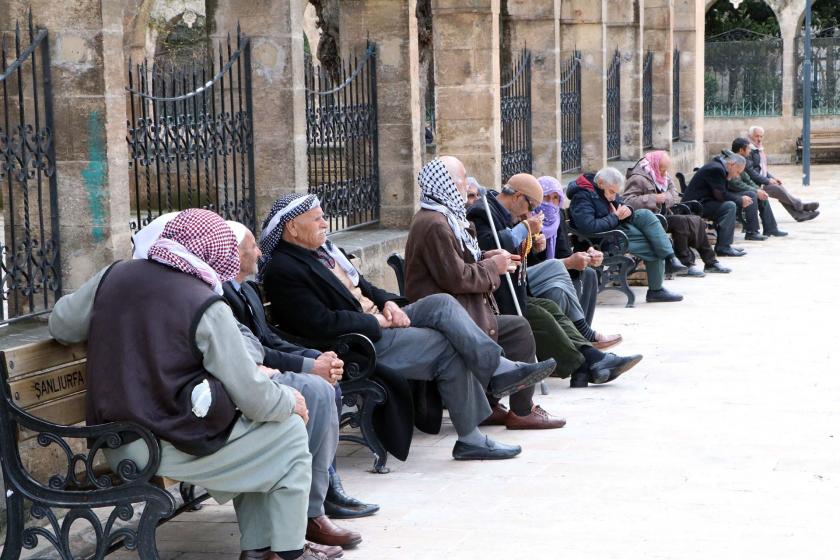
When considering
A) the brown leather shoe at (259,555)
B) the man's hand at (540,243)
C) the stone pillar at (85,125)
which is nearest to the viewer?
the brown leather shoe at (259,555)

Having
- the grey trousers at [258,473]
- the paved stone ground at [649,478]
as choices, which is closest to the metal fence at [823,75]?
the paved stone ground at [649,478]

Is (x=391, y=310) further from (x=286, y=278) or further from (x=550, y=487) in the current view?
(x=550, y=487)

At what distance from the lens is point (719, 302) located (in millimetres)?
11523

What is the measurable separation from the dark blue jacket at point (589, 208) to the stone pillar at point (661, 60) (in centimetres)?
908

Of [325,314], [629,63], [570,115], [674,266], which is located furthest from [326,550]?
[629,63]

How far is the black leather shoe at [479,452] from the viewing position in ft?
21.3

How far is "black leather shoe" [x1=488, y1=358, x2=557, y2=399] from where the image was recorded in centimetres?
664

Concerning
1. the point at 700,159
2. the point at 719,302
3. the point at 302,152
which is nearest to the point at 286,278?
the point at 302,152

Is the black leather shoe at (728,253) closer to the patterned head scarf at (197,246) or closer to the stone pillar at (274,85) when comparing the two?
the stone pillar at (274,85)

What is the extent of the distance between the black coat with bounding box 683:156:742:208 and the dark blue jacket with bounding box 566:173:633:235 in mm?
3418

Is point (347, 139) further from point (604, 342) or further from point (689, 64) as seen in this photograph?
point (689, 64)

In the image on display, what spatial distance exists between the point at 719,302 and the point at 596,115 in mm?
5112

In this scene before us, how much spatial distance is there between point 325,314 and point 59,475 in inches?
68.0

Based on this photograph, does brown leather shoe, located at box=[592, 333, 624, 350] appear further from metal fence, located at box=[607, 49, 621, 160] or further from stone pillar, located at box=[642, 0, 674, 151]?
stone pillar, located at box=[642, 0, 674, 151]
